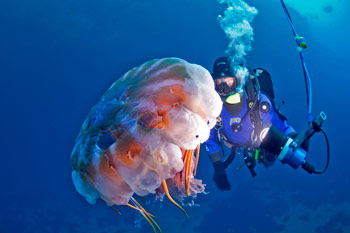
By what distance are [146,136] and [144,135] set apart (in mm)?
13

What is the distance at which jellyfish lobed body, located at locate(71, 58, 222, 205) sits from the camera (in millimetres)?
1354

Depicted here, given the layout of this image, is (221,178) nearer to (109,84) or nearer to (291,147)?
(291,147)

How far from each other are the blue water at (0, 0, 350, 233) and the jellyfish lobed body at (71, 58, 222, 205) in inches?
685

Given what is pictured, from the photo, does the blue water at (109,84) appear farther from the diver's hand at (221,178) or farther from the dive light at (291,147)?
the dive light at (291,147)

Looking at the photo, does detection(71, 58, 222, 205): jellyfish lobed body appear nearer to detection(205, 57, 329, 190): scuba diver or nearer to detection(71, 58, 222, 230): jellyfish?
detection(71, 58, 222, 230): jellyfish

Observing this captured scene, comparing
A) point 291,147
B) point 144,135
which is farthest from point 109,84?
point 144,135

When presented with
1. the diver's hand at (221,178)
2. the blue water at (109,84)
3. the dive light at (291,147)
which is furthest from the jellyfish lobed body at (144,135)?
the blue water at (109,84)

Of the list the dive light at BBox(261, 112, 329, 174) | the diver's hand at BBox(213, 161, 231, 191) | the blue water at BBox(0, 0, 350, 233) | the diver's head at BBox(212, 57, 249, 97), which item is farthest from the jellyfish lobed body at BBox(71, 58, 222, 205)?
the blue water at BBox(0, 0, 350, 233)

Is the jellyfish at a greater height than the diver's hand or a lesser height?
greater

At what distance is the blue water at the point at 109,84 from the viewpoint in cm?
1830

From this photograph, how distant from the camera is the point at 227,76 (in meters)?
4.14

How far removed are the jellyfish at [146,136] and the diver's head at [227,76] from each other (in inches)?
104

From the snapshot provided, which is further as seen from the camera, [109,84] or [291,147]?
[109,84]

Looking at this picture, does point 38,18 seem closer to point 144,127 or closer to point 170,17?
point 170,17
